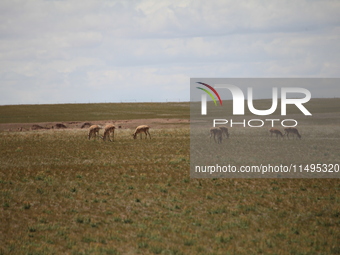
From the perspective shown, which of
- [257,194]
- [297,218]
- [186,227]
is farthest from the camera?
[257,194]

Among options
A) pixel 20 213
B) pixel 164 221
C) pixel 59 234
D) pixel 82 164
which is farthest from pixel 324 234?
pixel 82 164

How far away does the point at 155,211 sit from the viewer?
52.9ft

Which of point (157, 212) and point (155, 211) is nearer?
point (157, 212)

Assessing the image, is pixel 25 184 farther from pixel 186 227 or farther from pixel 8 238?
pixel 186 227

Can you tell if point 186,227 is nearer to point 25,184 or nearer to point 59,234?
point 59,234

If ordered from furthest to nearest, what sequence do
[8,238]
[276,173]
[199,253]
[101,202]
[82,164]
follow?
[82,164] → [276,173] → [101,202] → [8,238] → [199,253]

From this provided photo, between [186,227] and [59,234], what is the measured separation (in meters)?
4.13

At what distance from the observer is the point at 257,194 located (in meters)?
19.2

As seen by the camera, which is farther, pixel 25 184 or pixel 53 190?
pixel 25 184

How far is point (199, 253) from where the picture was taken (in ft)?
37.2

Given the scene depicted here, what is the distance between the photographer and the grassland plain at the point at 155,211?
39.9 feet

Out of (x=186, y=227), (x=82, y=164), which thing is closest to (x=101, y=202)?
(x=186, y=227)

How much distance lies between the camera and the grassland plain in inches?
479

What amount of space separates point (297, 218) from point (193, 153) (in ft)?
60.8
